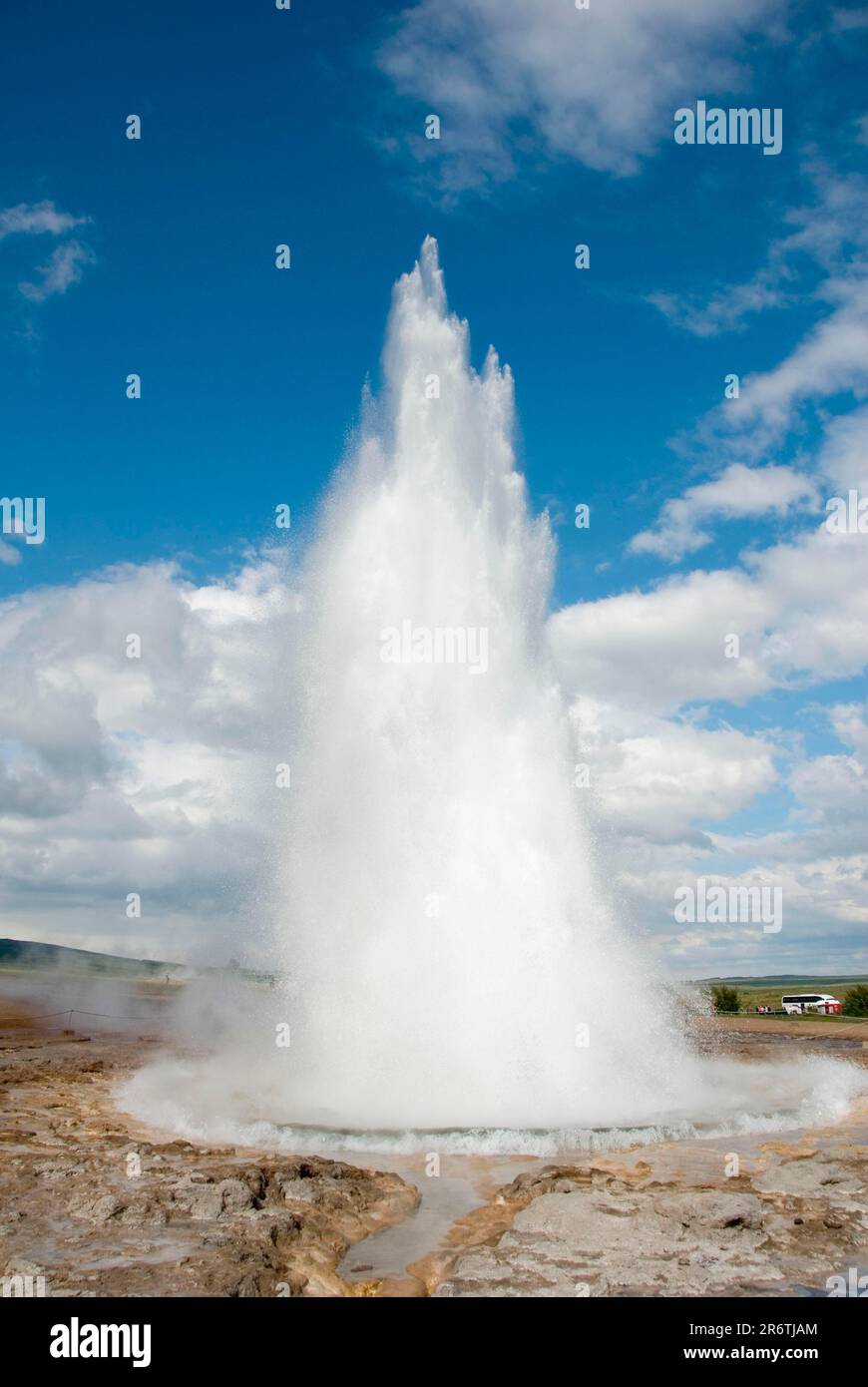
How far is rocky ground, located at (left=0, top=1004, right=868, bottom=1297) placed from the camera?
10500 millimetres

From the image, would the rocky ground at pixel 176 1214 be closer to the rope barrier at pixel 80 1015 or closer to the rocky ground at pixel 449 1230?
the rocky ground at pixel 449 1230

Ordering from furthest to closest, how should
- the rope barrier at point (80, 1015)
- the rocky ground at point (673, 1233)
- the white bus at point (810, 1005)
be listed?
1. the white bus at point (810, 1005)
2. the rope barrier at point (80, 1015)
3. the rocky ground at point (673, 1233)

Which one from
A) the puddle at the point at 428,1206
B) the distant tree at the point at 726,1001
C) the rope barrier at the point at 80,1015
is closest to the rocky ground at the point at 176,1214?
the puddle at the point at 428,1206

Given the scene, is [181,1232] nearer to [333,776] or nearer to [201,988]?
[333,776]

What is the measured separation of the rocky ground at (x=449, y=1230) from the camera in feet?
34.4

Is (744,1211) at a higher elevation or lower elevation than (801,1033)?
higher

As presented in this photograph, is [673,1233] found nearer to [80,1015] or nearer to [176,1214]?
[176,1214]

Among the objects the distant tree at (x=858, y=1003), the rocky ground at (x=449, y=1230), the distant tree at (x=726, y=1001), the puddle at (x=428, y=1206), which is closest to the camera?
the rocky ground at (x=449, y=1230)

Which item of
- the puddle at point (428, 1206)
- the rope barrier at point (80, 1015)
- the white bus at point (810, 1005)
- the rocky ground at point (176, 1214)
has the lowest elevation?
the white bus at point (810, 1005)

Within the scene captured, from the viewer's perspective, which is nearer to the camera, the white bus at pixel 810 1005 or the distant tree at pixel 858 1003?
the distant tree at pixel 858 1003
